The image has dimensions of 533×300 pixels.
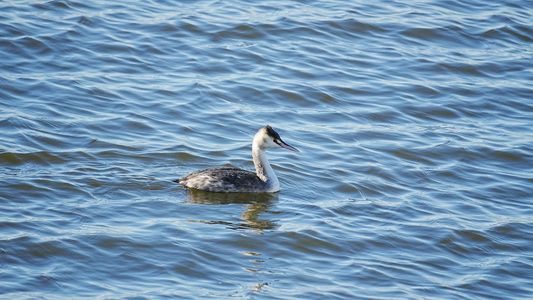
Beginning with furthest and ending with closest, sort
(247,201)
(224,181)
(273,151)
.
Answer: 1. (273,151)
2. (247,201)
3. (224,181)

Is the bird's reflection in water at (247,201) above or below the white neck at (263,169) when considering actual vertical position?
below

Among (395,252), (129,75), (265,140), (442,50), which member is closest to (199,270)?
(395,252)

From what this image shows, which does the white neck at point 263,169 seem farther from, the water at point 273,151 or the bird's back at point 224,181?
the water at point 273,151

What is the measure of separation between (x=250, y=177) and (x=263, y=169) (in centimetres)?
24

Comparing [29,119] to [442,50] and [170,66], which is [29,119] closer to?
[170,66]

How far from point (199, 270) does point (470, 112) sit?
679cm

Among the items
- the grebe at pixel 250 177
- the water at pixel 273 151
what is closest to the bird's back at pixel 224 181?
the grebe at pixel 250 177

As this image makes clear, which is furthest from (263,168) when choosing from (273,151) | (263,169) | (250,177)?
(273,151)

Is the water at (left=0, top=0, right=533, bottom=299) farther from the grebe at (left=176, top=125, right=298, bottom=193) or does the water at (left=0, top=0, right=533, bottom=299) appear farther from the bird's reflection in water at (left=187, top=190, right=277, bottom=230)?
the grebe at (left=176, top=125, right=298, bottom=193)

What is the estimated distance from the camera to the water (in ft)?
34.3

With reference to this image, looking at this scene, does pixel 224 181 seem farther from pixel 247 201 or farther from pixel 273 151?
pixel 273 151

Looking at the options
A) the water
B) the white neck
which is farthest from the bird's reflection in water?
the white neck

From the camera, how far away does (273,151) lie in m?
14.5

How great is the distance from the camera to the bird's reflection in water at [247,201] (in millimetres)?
11734
